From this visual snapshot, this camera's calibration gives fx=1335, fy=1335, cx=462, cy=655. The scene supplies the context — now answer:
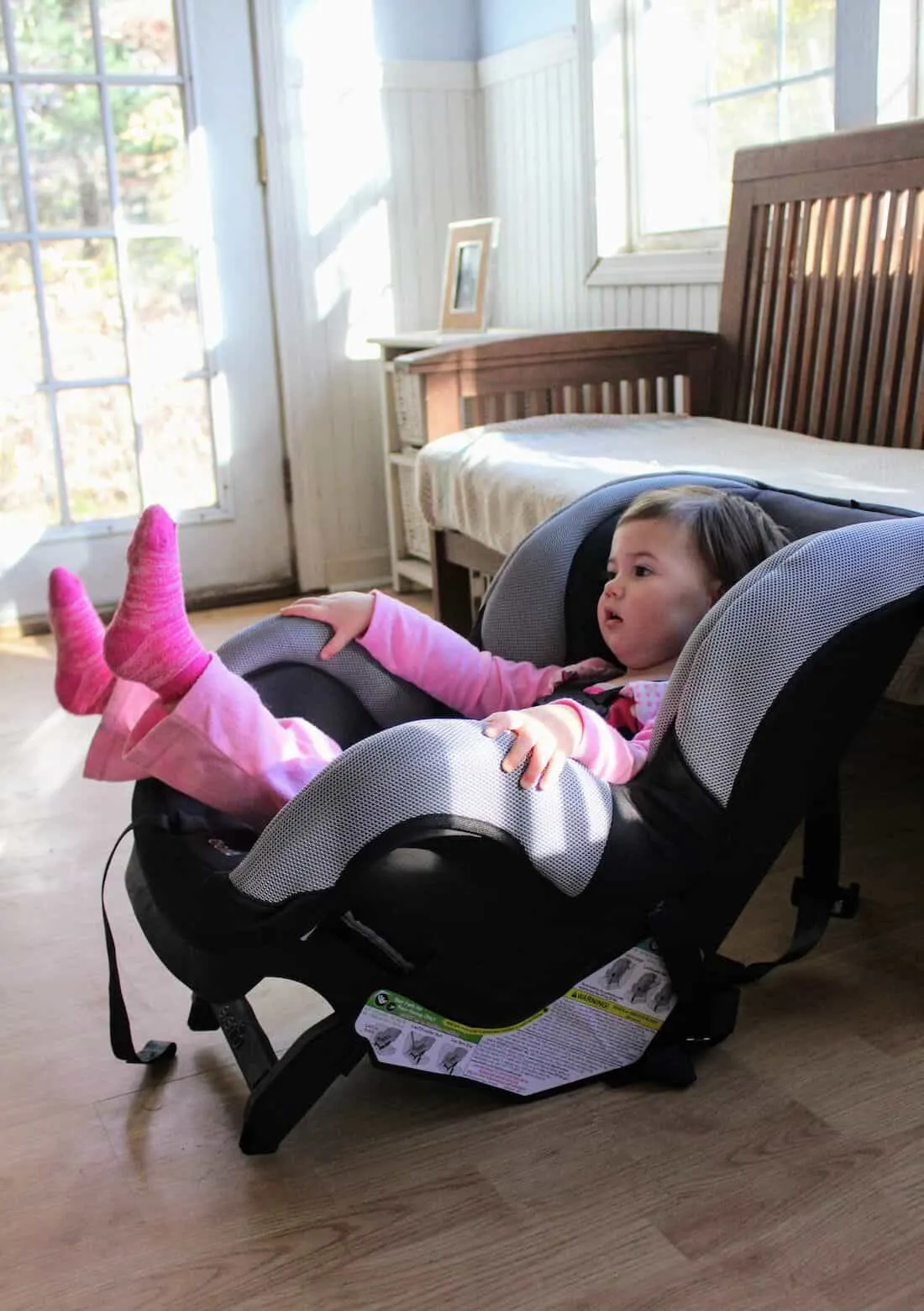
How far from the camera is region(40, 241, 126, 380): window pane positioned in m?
3.27

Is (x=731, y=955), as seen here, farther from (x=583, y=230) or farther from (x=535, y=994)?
(x=583, y=230)

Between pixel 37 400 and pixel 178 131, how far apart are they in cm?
76

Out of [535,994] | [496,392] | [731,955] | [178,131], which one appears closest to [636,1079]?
[535,994]

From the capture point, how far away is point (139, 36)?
3238mm

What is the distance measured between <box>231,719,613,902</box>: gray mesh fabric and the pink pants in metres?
0.17

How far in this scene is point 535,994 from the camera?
1.28 metres

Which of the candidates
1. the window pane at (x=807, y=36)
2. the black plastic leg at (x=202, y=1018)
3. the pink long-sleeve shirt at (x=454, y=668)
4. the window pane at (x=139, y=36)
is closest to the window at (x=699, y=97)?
the window pane at (x=807, y=36)

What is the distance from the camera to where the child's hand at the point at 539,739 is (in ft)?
3.81

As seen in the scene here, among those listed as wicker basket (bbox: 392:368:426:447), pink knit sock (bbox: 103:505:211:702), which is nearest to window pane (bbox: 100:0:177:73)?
wicker basket (bbox: 392:368:426:447)

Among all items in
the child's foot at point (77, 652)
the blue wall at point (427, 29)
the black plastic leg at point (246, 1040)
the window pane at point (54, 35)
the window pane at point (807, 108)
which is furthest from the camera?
the blue wall at point (427, 29)

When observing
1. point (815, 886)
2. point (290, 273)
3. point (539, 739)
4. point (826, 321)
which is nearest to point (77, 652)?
point (539, 739)

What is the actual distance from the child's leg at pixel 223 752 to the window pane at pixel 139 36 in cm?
245

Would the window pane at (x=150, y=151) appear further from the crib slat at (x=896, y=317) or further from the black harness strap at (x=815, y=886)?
the black harness strap at (x=815, y=886)

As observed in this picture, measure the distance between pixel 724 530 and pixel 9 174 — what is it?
2.42m
